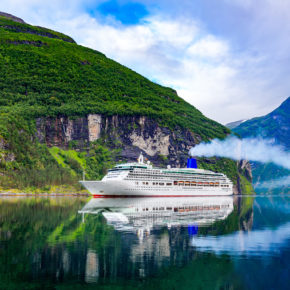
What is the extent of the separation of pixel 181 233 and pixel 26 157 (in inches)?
6451

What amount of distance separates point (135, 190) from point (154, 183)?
13.6 meters

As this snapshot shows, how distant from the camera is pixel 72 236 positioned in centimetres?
3753

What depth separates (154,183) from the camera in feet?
491

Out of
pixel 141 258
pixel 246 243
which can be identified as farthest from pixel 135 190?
pixel 141 258

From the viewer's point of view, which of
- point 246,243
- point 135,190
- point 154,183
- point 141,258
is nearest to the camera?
point 141,258

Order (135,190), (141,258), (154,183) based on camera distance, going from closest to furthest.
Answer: (141,258)
(135,190)
(154,183)

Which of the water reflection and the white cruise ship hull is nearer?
the water reflection

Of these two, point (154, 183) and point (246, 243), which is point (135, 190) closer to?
point (154, 183)

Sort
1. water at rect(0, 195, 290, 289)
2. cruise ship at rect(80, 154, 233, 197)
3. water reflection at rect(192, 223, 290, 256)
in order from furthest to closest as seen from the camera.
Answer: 1. cruise ship at rect(80, 154, 233, 197)
2. water reflection at rect(192, 223, 290, 256)
3. water at rect(0, 195, 290, 289)

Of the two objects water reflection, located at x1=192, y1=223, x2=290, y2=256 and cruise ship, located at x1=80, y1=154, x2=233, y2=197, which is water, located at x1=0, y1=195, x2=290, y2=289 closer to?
water reflection, located at x1=192, y1=223, x2=290, y2=256

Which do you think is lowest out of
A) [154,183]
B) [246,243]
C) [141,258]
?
[141,258]

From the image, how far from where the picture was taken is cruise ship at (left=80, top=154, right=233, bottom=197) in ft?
430

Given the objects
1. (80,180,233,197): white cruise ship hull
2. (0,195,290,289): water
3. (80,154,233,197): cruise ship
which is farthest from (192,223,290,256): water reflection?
(80,154,233,197): cruise ship

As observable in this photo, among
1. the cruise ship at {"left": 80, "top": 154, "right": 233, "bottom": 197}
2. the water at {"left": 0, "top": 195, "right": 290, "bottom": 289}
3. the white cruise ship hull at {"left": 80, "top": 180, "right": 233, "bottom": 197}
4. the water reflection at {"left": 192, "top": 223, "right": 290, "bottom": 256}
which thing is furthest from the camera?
the cruise ship at {"left": 80, "top": 154, "right": 233, "bottom": 197}
